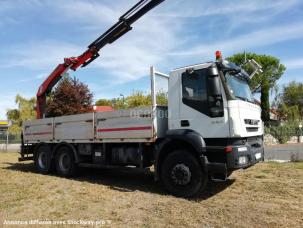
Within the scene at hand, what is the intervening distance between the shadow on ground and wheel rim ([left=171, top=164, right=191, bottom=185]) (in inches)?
18.0

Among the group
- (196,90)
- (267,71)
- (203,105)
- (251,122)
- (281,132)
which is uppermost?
(267,71)

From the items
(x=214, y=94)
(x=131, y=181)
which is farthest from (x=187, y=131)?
(x=131, y=181)

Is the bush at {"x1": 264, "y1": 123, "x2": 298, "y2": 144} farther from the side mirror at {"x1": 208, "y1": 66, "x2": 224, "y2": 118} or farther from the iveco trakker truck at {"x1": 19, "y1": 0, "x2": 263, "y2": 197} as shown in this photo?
the side mirror at {"x1": 208, "y1": 66, "x2": 224, "y2": 118}

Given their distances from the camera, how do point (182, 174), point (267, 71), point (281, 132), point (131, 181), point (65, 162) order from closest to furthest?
point (182, 174) → point (131, 181) → point (65, 162) → point (281, 132) → point (267, 71)

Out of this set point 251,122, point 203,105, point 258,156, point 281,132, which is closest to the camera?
point 203,105

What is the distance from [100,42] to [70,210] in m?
7.40

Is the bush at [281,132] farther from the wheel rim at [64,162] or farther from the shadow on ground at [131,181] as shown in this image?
the wheel rim at [64,162]

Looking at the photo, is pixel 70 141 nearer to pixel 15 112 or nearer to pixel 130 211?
pixel 130 211

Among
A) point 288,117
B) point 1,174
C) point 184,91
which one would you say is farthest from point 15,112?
point 184,91

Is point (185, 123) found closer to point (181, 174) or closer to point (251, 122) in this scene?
point (181, 174)

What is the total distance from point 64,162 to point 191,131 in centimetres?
541

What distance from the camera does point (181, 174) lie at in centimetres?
773

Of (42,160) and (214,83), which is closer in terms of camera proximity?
(214,83)

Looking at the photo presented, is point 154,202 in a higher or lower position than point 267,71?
lower
